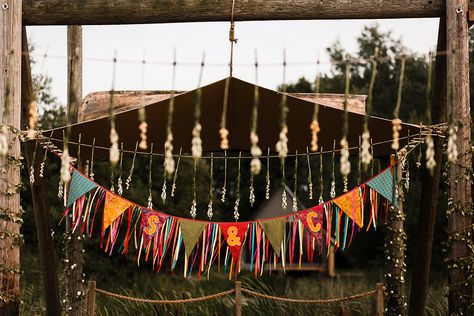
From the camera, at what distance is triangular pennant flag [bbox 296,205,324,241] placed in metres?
5.46

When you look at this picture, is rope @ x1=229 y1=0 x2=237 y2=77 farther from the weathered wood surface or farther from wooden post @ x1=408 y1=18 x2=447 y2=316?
wooden post @ x1=408 y1=18 x2=447 y2=316

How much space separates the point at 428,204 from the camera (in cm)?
561

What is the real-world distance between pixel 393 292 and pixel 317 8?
249cm

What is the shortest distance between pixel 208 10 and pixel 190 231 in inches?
61.9

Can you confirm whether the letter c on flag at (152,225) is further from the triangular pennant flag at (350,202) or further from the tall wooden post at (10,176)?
the triangular pennant flag at (350,202)

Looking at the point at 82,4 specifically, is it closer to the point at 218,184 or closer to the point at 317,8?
the point at 317,8

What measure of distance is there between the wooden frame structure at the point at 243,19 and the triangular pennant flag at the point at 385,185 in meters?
0.28

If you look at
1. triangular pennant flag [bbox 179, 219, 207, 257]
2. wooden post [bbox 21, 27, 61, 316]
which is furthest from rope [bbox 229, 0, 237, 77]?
wooden post [bbox 21, 27, 61, 316]

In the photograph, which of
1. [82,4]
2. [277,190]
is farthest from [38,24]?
[277,190]

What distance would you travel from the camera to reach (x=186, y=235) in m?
5.48

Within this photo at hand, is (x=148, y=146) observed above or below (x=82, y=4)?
below

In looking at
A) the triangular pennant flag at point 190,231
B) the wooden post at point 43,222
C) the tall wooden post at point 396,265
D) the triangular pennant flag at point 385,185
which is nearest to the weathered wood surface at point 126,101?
the wooden post at point 43,222

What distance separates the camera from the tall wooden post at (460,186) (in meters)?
5.03

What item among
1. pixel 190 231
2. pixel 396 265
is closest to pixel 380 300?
pixel 396 265
